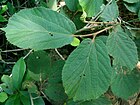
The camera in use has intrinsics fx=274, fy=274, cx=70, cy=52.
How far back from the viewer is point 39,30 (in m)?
0.61

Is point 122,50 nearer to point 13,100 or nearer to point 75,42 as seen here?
point 75,42

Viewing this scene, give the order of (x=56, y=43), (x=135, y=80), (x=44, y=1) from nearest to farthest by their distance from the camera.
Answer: (x=56, y=43)
(x=135, y=80)
(x=44, y=1)

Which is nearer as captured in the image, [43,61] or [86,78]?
[86,78]

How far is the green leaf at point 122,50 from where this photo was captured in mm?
659

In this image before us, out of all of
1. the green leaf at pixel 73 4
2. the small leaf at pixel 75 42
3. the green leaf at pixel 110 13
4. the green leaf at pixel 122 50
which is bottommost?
the small leaf at pixel 75 42

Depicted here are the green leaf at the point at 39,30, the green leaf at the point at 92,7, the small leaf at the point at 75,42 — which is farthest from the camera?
the small leaf at the point at 75,42

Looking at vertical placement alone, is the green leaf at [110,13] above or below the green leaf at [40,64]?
above

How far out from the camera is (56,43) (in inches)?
23.4

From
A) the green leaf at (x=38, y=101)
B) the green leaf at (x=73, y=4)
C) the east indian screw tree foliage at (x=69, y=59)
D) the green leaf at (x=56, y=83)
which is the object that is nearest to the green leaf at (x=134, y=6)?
the east indian screw tree foliage at (x=69, y=59)

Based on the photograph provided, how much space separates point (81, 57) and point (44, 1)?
25.2 inches

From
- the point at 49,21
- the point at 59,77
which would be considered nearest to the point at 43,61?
the point at 59,77

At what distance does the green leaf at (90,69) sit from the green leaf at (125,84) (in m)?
0.17

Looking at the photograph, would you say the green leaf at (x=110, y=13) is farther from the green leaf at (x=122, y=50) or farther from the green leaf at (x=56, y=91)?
the green leaf at (x=56, y=91)

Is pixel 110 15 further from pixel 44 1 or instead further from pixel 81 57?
pixel 44 1
